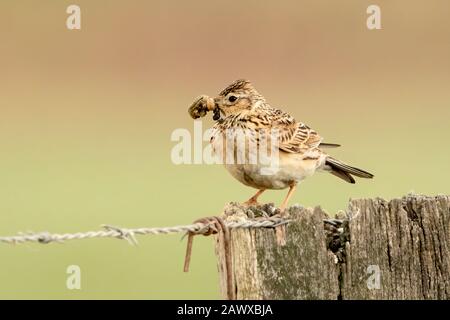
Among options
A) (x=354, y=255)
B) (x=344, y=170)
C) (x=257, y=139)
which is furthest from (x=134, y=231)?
Result: (x=344, y=170)

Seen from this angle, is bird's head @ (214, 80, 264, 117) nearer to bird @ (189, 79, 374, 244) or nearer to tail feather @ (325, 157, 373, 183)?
bird @ (189, 79, 374, 244)

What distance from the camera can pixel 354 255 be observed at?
4148 mm

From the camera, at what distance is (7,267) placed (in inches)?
412

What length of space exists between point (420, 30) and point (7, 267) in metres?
11.3

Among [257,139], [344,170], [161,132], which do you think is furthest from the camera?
[161,132]

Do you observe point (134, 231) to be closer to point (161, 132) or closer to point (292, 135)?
point (292, 135)

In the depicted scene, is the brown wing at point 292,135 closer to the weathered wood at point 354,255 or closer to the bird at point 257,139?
the bird at point 257,139

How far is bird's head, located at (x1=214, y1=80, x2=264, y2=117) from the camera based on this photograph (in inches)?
279

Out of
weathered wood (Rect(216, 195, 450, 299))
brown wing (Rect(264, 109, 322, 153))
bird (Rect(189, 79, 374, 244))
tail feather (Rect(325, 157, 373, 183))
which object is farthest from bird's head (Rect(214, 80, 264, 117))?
weathered wood (Rect(216, 195, 450, 299))

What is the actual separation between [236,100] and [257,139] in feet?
1.48

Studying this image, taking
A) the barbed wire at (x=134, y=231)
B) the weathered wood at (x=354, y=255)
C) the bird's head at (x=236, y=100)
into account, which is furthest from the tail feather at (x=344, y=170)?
the barbed wire at (x=134, y=231)

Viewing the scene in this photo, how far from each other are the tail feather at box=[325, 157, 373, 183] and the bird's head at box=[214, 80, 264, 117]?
36.9 inches

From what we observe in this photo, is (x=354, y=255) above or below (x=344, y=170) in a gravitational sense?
below

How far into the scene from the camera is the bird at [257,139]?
6.66m
